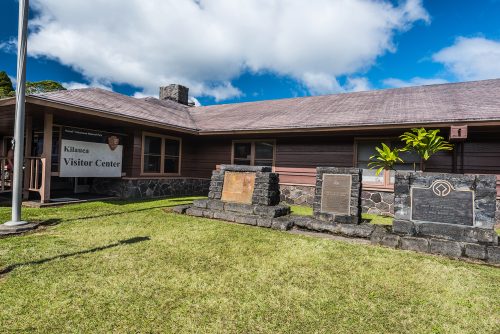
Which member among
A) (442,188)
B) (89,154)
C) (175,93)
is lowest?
(442,188)

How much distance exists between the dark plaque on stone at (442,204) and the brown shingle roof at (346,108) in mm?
2997

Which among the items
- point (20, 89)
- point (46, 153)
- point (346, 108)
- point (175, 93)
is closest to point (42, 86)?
point (175, 93)

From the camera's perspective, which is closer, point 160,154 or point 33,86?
point 160,154

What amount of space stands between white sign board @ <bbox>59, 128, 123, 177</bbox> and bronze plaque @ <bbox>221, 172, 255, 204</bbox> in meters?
4.77

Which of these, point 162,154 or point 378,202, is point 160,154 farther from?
point 378,202

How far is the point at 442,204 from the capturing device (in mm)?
5641

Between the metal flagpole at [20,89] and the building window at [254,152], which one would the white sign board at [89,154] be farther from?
the building window at [254,152]

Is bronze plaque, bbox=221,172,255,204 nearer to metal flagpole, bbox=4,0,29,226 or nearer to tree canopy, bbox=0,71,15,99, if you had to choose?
metal flagpole, bbox=4,0,29,226

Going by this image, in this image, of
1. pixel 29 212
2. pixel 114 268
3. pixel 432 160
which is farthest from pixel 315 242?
pixel 29 212

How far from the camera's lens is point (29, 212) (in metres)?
7.31

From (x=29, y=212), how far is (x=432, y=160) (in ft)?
38.6

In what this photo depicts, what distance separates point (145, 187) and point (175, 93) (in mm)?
9226

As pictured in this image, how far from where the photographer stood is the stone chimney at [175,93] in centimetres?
1872

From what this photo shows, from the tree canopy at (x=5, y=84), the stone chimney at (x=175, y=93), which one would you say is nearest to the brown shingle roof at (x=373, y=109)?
the stone chimney at (x=175, y=93)
